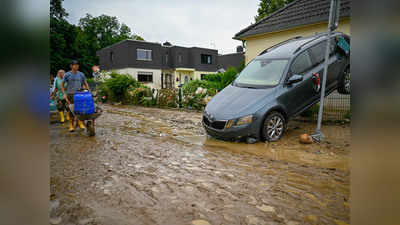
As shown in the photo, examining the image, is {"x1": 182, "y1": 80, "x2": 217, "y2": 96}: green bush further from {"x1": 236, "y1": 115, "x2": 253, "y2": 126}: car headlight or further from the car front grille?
{"x1": 236, "y1": 115, "x2": 253, "y2": 126}: car headlight

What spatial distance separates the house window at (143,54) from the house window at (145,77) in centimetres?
201

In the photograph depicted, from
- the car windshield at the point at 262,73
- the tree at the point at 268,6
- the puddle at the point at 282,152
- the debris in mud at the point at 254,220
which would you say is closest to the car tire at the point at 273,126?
the puddle at the point at 282,152

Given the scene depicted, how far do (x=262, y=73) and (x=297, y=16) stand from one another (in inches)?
220

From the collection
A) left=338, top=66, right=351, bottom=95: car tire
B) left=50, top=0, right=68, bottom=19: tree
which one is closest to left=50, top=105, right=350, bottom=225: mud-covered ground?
left=338, top=66, right=351, bottom=95: car tire

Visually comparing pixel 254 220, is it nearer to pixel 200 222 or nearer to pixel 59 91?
pixel 200 222

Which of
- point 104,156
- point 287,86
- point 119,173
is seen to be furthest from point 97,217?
point 287,86

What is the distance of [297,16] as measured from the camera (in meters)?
10.4

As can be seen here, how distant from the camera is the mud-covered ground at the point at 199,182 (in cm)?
240

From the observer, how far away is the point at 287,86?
19.4 ft

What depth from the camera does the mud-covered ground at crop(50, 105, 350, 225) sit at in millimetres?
2400
